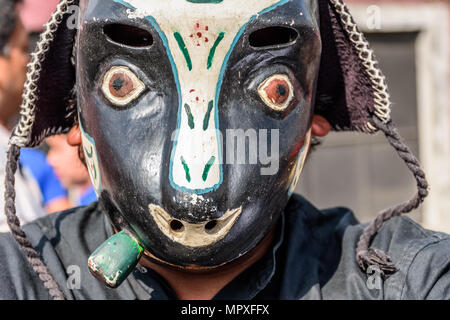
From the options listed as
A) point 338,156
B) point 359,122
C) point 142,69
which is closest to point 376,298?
point 359,122

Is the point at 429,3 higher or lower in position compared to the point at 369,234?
higher

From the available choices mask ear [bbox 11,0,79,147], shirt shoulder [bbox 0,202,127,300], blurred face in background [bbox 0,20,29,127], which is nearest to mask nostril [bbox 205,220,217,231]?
Answer: shirt shoulder [bbox 0,202,127,300]

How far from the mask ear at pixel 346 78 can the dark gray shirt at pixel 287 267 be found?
267 millimetres

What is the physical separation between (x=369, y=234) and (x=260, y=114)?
439 millimetres

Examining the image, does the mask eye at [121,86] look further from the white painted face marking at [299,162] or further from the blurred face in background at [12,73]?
the blurred face in background at [12,73]

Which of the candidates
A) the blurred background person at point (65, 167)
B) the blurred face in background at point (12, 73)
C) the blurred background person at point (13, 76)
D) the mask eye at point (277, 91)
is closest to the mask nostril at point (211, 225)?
the mask eye at point (277, 91)

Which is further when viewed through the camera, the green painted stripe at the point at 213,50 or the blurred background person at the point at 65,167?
the blurred background person at the point at 65,167

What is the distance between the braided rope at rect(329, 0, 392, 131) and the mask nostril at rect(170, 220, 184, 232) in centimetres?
60

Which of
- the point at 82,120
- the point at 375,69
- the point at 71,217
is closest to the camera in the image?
the point at 82,120

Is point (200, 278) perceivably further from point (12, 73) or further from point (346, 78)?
point (12, 73)

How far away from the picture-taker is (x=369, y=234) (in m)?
1.63

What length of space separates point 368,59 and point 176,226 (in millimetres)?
616

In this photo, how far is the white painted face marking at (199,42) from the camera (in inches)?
52.4
